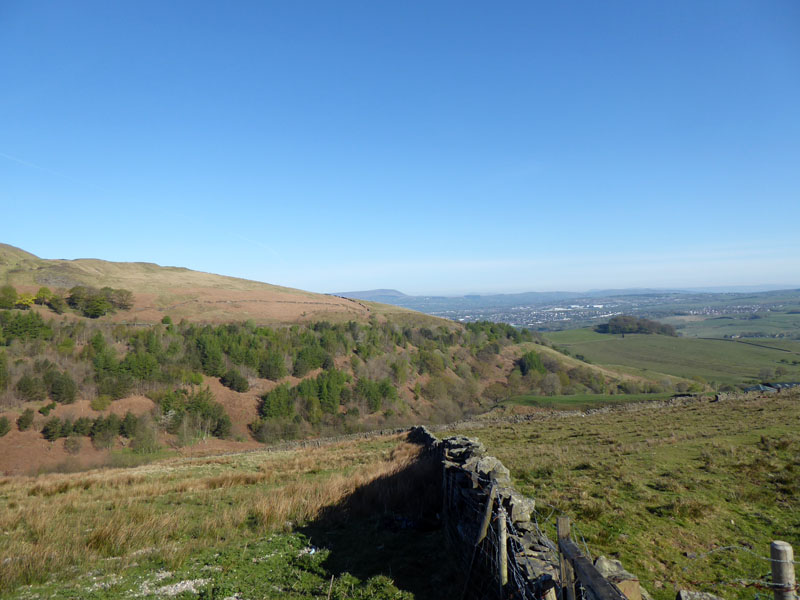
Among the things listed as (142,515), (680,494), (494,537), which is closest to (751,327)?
(680,494)

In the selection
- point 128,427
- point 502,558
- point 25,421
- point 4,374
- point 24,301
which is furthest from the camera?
point 24,301

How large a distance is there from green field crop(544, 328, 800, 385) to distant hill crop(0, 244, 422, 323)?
6933cm

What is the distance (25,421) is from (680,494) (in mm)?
58019

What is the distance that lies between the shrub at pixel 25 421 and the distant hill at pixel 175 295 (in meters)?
30.7

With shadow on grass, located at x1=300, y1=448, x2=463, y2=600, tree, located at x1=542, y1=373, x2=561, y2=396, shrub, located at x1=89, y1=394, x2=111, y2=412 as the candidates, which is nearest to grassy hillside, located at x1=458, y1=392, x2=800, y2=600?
shadow on grass, located at x1=300, y1=448, x2=463, y2=600

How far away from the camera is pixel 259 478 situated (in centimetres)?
1614

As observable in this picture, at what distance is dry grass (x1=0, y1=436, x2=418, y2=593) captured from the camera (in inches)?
308

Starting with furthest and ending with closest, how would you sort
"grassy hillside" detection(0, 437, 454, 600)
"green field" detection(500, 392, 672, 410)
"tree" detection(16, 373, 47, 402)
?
"tree" detection(16, 373, 47, 402)
"green field" detection(500, 392, 672, 410)
"grassy hillside" detection(0, 437, 454, 600)

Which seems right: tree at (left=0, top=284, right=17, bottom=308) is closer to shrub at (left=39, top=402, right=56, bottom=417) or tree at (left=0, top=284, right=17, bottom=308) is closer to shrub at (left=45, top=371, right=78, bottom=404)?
shrub at (left=45, top=371, right=78, bottom=404)

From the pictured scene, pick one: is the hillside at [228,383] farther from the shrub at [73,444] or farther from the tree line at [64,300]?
the tree line at [64,300]

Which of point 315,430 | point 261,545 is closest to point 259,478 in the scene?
point 261,545

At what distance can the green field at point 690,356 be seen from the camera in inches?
3221

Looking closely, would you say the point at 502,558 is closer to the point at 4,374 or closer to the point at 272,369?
the point at 272,369

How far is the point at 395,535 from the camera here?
31.2 feet
